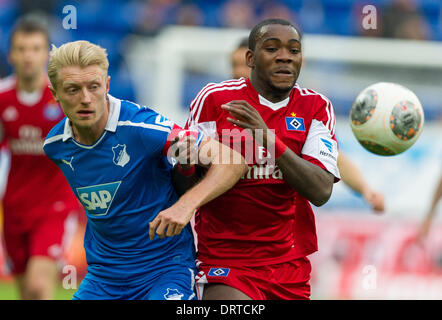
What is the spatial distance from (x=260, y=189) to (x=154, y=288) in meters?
0.84

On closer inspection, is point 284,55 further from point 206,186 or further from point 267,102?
point 206,186

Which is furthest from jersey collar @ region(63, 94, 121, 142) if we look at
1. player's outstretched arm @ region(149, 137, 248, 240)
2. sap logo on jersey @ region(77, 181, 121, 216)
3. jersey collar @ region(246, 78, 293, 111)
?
jersey collar @ region(246, 78, 293, 111)

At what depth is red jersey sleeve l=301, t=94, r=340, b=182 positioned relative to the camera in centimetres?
420

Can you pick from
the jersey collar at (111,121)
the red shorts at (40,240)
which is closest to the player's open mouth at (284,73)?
the jersey collar at (111,121)

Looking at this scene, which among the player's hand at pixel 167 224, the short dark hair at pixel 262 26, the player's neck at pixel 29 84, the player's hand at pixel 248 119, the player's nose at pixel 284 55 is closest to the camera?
the player's hand at pixel 167 224

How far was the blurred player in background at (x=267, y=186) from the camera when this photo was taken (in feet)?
13.7

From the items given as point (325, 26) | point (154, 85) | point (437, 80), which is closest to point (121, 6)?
point (154, 85)

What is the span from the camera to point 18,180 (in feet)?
23.0

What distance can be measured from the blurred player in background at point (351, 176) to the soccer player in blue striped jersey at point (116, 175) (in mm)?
1914

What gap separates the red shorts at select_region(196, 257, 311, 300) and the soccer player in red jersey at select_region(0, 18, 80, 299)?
2.85m

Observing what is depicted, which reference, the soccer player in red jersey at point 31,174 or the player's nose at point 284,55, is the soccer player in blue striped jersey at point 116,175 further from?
the soccer player in red jersey at point 31,174

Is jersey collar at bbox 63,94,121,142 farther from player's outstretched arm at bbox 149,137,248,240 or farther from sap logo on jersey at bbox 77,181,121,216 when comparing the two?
player's outstretched arm at bbox 149,137,248,240

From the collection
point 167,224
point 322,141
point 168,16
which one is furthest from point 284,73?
point 168,16
